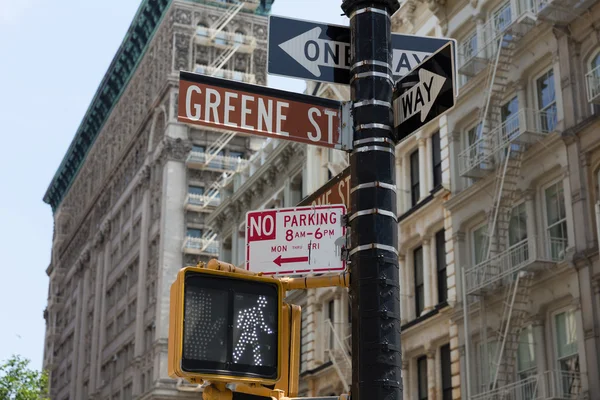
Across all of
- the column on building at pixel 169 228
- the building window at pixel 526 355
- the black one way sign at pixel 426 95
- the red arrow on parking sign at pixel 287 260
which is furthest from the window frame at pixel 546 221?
the column on building at pixel 169 228

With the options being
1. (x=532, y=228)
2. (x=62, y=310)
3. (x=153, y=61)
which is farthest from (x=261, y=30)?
(x=532, y=228)

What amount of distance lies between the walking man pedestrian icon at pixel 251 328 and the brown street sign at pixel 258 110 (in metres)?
1.78

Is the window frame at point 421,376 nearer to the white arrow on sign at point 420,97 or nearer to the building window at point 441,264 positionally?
the building window at point 441,264

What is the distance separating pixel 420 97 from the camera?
7.37 m

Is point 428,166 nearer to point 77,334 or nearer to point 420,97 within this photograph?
point 420,97

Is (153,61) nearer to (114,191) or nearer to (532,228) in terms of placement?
(114,191)

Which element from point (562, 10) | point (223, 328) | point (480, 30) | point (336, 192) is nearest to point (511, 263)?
point (562, 10)

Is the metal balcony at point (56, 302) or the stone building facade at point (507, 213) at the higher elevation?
the metal balcony at point (56, 302)

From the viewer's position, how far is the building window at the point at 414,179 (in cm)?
3700

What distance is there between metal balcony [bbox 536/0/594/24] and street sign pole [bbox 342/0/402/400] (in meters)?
21.4

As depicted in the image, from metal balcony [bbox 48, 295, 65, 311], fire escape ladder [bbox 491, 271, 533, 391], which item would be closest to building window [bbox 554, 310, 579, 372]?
fire escape ladder [bbox 491, 271, 533, 391]

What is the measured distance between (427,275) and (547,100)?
8001mm

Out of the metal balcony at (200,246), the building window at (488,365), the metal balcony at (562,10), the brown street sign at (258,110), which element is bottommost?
the brown street sign at (258,110)

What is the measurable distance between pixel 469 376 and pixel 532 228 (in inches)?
199
